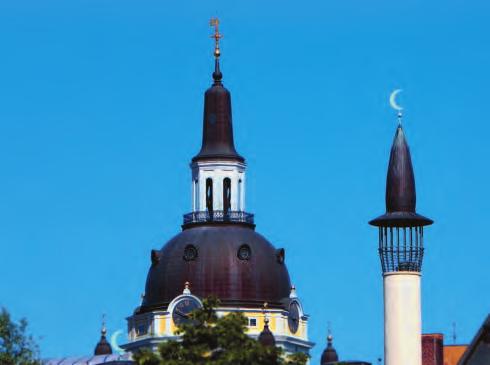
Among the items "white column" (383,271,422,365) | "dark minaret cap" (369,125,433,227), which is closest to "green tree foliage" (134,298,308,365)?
"white column" (383,271,422,365)

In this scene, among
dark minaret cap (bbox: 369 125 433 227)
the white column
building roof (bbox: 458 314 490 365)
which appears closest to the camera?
building roof (bbox: 458 314 490 365)

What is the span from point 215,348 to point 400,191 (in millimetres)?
45613

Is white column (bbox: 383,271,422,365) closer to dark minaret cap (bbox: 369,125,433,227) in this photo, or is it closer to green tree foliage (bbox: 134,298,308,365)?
dark minaret cap (bbox: 369,125,433,227)

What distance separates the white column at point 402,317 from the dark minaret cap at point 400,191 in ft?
12.0

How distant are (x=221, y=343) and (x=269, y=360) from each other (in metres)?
2.17

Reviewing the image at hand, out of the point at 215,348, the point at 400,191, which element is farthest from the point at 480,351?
the point at 215,348

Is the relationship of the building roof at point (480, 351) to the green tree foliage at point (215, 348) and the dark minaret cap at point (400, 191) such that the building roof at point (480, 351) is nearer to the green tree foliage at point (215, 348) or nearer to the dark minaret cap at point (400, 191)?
the dark minaret cap at point (400, 191)

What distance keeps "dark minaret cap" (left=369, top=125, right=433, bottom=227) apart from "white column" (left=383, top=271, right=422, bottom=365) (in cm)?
366

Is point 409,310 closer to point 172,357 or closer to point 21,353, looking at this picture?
point 21,353

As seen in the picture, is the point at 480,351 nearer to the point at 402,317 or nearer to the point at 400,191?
the point at 402,317

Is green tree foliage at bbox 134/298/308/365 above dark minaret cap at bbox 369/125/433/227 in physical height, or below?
below

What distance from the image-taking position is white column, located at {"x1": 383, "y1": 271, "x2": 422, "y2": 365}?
16888 cm

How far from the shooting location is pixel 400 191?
573 feet

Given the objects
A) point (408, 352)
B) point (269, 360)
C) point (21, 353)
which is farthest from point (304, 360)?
point (408, 352)
